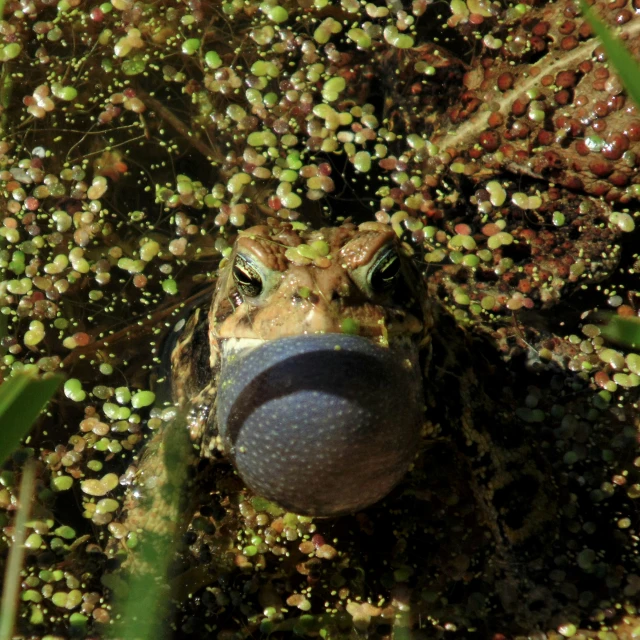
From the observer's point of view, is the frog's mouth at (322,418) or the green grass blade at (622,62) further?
the frog's mouth at (322,418)

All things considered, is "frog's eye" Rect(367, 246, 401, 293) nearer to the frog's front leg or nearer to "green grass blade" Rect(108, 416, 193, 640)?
the frog's front leg

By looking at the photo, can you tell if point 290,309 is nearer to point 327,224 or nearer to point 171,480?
point 171,480

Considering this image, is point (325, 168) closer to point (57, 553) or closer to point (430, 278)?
point (430, 278)

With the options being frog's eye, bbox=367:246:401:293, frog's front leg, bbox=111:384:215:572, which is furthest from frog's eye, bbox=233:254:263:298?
frog's front leg, bbox=111:384:215:572

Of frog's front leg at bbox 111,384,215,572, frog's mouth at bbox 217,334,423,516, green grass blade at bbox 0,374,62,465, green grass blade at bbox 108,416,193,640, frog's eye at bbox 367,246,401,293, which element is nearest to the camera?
green grass blade at bbox 0,374,62,465

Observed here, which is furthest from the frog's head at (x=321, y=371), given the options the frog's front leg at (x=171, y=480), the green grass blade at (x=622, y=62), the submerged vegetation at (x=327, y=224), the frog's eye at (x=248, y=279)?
the green grass blade at (x=622, y=62)

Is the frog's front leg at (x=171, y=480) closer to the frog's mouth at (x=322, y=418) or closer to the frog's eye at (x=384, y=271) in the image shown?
the frog's mouth at (x=322, y=418)
